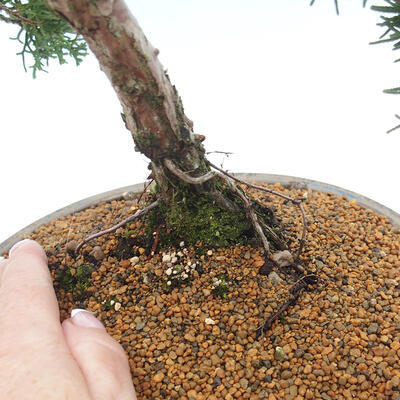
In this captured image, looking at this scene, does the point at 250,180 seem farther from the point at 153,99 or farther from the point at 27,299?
the point at 27,299

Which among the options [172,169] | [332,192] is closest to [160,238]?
[172,169]

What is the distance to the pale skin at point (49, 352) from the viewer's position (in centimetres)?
99

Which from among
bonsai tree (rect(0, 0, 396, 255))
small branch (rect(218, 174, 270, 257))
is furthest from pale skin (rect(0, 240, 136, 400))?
small branch (rect(218, 174, 270, 257))

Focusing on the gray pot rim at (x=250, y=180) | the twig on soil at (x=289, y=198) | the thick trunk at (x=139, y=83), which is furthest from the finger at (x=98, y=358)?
the gray pot rim at (x=250, y=180)

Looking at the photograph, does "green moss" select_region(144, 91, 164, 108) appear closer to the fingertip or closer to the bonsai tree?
the bonsai tree

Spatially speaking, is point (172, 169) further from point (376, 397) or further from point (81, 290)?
point (376, 397)

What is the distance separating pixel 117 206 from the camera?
1.82 meters

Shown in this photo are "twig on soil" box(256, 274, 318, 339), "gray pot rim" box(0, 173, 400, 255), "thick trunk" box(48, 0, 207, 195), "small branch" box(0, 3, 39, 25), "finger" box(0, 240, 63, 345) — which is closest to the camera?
"thick trunk" box(48, 0, 207, 195)

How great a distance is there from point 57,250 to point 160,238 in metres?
0.39

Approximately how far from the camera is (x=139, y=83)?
1.11 meters

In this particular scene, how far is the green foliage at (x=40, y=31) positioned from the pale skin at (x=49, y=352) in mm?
713

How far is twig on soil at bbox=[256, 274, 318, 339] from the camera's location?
1232mm

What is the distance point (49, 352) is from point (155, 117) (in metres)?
0.63

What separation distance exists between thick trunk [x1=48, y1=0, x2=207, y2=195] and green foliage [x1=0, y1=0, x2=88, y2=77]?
0.34m
